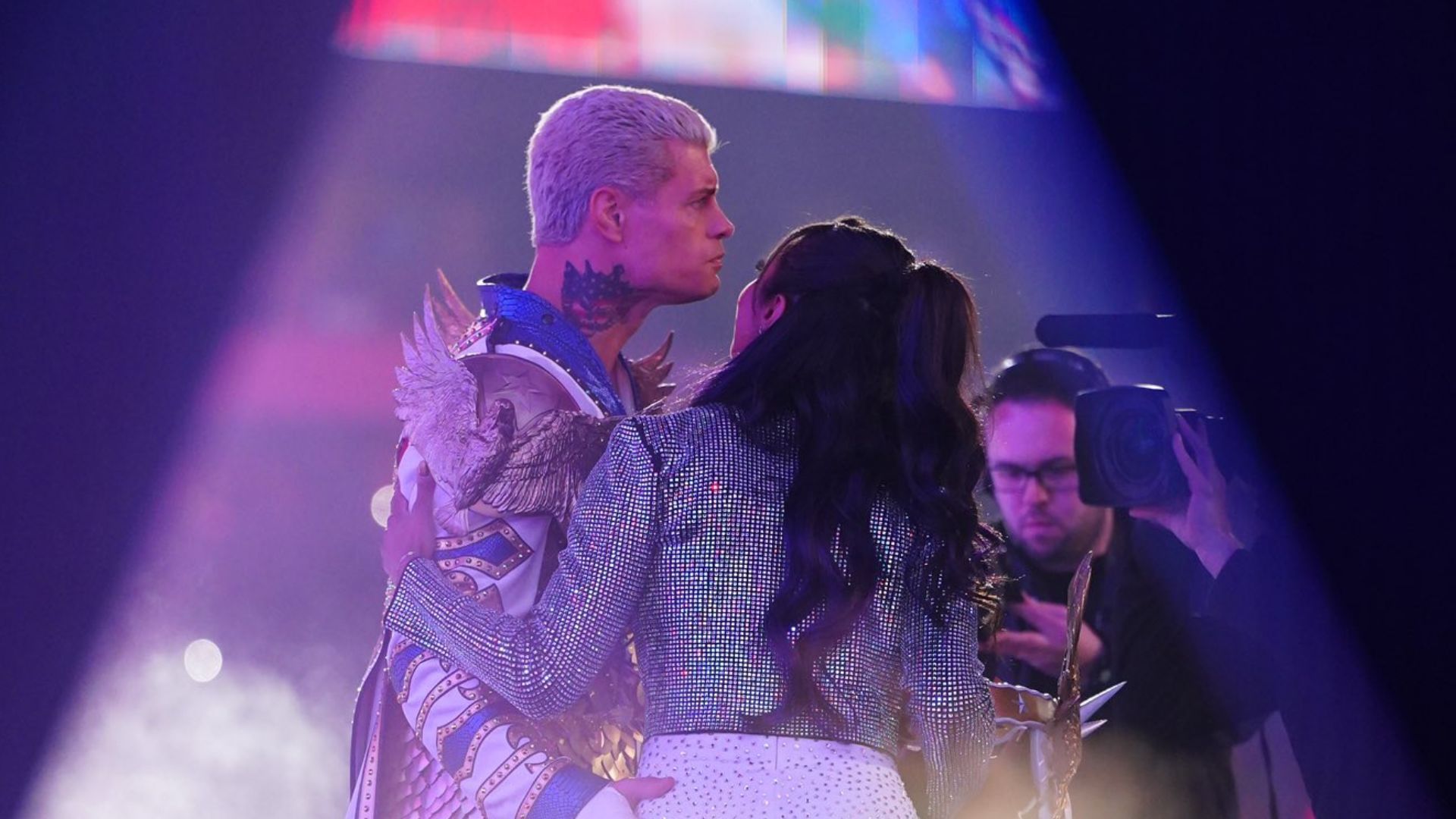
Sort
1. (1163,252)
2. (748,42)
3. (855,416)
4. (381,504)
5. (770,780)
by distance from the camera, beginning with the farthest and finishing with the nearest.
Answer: (748,42) → (381,504) → (1163,252) → (855,416) → (770,780)

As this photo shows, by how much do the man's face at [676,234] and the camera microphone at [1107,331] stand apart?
0.98 meters

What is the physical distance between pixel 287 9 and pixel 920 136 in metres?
1.83

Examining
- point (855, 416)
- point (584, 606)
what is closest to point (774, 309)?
point (855, 416)

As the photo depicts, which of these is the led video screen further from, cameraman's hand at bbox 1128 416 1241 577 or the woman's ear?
the woman's ear

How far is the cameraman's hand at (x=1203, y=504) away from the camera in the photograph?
3197 millimetres

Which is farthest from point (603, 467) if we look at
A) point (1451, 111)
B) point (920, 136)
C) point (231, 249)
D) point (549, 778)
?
point (920, 136)

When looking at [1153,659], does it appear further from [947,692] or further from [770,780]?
[770,780]

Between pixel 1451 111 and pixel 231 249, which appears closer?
pixel 1451 111

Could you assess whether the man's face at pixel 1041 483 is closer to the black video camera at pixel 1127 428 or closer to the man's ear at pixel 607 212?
the black video camera at pixel 1127 428

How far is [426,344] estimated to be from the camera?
2455mm

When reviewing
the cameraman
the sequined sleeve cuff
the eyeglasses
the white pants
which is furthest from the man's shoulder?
the eyeglasses

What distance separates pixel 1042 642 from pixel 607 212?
51.4 inches

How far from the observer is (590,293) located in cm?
260

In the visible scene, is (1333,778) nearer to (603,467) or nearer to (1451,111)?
(1451,111)
